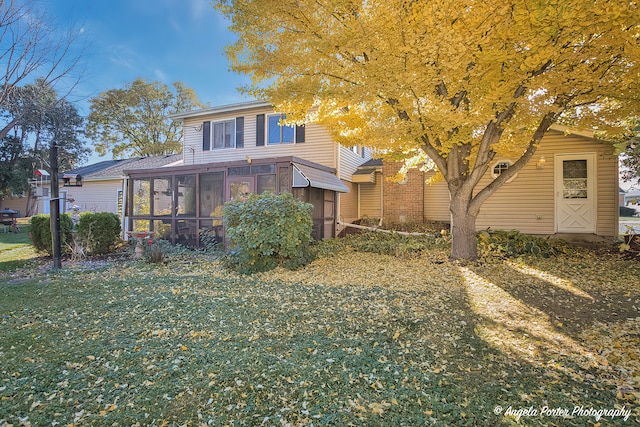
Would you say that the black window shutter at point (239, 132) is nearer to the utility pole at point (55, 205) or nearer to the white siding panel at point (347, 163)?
the white siding panel at point (347, 163)

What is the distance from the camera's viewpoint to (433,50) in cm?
462

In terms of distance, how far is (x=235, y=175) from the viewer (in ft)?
30.1

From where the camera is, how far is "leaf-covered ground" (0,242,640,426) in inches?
82.1

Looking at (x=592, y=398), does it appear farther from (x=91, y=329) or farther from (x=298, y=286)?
(x=91, y=329)

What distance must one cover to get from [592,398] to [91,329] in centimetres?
455

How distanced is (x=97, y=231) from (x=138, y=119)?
20889 mm

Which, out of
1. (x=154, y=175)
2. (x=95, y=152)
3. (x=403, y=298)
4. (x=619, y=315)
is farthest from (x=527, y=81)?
(x=95, y=152)

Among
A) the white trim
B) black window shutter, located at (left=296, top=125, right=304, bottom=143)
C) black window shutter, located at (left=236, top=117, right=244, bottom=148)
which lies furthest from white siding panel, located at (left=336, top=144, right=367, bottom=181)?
black window shutter, located at (left=236, top=117, right=244, bottom=148)

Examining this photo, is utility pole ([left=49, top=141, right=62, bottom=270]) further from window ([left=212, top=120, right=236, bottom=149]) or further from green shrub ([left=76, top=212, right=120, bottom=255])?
window ([left=212, top=120, right=236, bottom=149])

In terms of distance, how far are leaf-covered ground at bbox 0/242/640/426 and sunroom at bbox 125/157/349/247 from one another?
391 centimetres

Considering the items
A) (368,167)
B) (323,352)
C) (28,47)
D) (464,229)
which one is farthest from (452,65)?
(368,167)

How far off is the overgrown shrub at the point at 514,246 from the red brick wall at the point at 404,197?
3741 mm

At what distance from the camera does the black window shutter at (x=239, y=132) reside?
40.2 ft

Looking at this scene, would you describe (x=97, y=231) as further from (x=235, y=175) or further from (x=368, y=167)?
(x=368, y=167)
